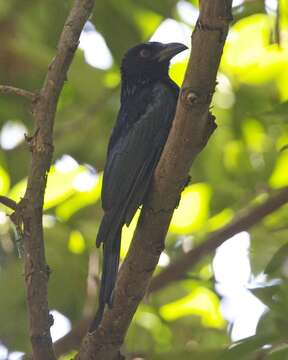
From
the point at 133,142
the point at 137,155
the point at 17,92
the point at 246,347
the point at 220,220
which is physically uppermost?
the point at 220,220

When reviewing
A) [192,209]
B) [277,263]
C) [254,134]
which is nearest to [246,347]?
[277,263]

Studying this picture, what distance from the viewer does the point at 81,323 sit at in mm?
4715

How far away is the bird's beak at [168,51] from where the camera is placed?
5.14m

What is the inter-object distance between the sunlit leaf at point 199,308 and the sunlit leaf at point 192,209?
438 mm

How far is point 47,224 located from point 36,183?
1652mm

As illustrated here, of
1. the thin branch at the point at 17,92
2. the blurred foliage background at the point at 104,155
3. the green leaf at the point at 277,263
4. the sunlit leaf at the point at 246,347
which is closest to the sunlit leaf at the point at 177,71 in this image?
the blurred foliage background at the point at 104,155

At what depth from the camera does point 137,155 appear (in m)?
4.14

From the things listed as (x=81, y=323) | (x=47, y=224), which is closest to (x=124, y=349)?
(x=81, y=323)

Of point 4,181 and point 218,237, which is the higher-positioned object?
point 4,181

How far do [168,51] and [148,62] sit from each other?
211 mm

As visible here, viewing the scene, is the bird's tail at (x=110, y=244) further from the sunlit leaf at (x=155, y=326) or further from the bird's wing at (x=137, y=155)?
the sunlit leaf at (x=155, y=326)

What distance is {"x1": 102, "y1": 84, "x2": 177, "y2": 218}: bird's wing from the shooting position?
391 centimetres

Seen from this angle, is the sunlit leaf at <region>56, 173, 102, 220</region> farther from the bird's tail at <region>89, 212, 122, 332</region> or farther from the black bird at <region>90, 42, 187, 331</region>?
the bird's tail at <region>89, 212, 122, 332</region>

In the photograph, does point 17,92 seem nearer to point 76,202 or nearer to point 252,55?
point 76,202
